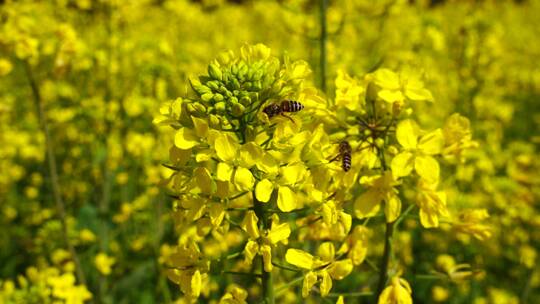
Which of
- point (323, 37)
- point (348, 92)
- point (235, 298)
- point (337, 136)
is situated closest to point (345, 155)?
point (337, 136)

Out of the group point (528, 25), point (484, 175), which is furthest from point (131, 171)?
point (528, 25)

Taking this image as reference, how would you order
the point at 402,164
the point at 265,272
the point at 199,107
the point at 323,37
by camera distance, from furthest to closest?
the point at 323,37 → the point at 402,164 → the point at 265,272 → the point at 199,107

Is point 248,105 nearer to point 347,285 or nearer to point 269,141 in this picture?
point 269,141

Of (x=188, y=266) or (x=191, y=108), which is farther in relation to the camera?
(x=188, y=266)

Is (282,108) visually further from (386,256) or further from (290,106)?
(386,256)

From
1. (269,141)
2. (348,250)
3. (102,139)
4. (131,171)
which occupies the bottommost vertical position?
(131,171)

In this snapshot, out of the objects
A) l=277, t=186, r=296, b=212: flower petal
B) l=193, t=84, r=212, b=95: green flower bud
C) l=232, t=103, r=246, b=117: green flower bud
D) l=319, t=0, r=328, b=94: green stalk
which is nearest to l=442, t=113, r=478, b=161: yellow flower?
l=277, t=186, r=296, b=212: flower petal

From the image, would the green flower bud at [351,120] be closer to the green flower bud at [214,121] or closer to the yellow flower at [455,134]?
the yellow flower at [455,134]
